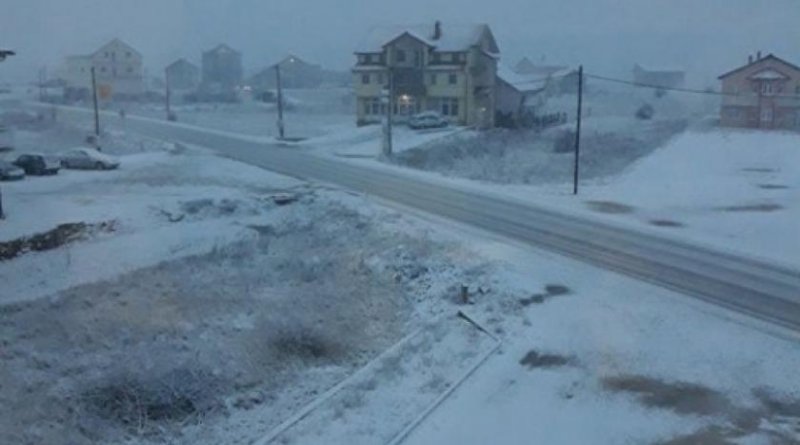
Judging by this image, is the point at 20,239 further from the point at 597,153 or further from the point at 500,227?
the point at 597,153

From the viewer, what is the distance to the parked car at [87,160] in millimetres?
43719

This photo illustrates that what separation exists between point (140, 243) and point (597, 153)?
1278 inches

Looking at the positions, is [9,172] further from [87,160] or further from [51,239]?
[51,239]

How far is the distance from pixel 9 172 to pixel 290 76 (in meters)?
84.3

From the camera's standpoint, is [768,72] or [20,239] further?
[768,72]

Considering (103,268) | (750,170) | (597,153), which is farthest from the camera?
(597,153)

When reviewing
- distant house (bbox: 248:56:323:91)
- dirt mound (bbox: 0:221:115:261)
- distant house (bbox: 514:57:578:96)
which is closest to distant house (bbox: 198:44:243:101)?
distant house (bbox: 248:56:323:91)

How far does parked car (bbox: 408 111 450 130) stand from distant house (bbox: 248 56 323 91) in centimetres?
5652

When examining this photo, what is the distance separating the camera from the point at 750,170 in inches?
1767

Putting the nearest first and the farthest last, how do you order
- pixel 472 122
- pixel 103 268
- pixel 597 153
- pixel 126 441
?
pixel 126 441 → pixel 103 268 → pixel 597 153 → pixel 472 122

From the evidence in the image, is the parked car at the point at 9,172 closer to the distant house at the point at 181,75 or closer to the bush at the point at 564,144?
the bush at the point at 564,144

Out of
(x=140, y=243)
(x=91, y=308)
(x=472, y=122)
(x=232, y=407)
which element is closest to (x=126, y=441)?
(x=232, y=407)

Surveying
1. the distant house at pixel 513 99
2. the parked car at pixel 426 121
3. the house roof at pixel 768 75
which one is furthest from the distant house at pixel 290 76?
the house roof at pixel 768 75

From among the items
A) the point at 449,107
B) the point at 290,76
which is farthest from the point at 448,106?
the point at 290,76
